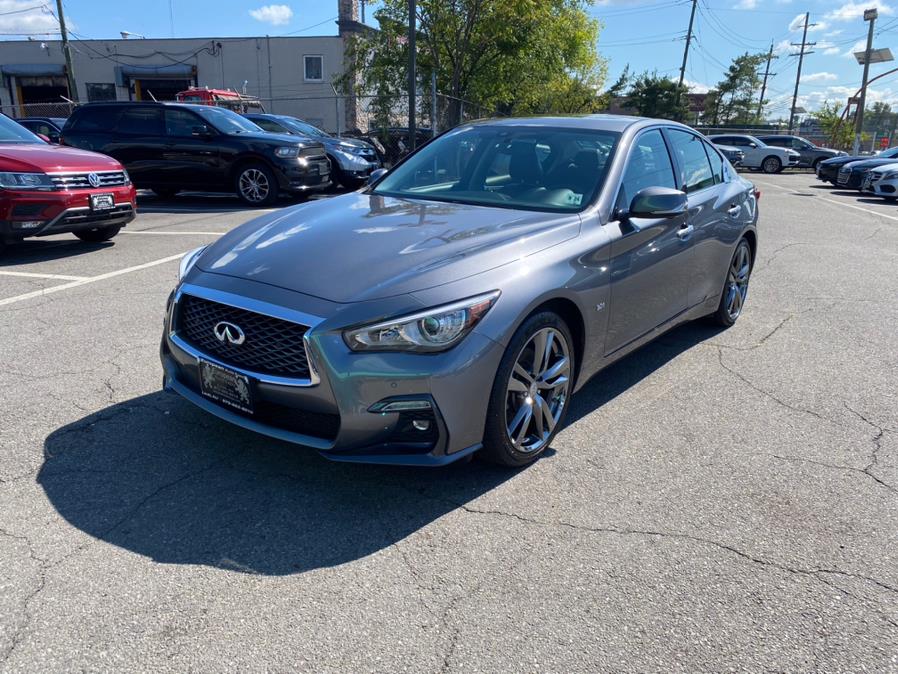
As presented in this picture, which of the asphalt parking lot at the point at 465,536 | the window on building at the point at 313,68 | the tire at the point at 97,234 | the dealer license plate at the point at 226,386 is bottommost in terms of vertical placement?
the asphalt parking lot at the point at 465,536

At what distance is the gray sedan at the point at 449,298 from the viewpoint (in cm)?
279

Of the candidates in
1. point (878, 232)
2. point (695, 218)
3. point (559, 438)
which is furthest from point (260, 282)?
point (878, 232)

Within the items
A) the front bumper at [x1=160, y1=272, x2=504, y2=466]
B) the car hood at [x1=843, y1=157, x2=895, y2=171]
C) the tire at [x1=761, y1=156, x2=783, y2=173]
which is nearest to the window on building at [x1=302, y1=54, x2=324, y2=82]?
the tire at [x1=761, y1=156, x2=783, y2=173]

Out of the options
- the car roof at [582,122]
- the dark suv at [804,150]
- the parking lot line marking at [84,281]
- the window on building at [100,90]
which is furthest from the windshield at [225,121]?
the window on building at [100,90]

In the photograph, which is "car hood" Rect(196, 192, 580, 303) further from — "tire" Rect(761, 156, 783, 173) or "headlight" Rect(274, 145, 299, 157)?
"tire" Rect(761, 156, 783, 173)

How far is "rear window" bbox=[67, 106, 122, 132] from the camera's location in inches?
486

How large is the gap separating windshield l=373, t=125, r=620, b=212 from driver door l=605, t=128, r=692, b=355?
0.22 metres

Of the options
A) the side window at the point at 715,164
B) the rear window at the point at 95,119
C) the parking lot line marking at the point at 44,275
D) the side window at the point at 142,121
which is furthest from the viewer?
the rear window at the point at 95,119

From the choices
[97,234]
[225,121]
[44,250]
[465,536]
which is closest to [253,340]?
[465,536]

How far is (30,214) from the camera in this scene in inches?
284

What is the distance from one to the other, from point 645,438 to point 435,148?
7.76 ft

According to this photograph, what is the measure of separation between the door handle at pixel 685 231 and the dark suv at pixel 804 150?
1223 inches

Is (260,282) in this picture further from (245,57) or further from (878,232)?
(245,57)

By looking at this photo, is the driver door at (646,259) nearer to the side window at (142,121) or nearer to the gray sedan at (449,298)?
the gray sedan at (449,298)
